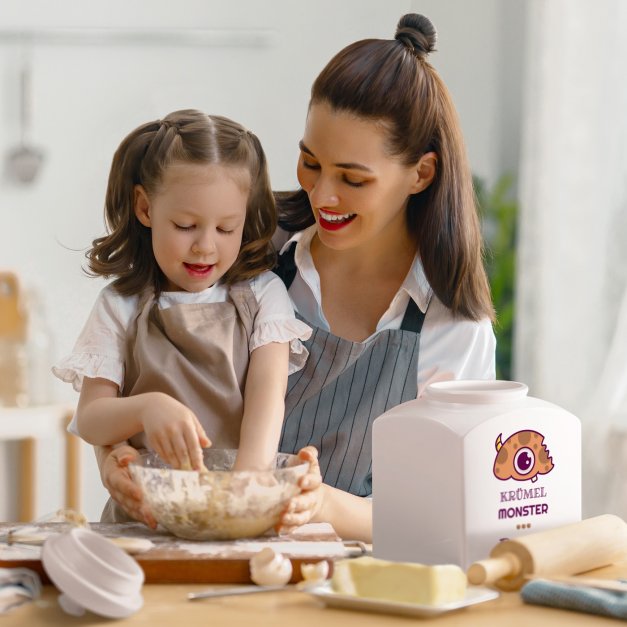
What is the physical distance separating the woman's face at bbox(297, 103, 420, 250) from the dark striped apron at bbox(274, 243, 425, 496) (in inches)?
6.7

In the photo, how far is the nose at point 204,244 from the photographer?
1.46 m

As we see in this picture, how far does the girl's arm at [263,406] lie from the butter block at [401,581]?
0.35 metres

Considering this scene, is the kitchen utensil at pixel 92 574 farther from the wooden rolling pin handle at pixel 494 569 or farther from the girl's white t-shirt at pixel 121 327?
the girl's white t-shirt at pixel 121 327

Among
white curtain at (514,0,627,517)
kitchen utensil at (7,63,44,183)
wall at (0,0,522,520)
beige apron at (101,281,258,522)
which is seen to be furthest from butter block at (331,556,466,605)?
kitchen utensil at (7,63,44,183)

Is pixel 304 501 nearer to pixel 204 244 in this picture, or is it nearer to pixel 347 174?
pixel 204 244

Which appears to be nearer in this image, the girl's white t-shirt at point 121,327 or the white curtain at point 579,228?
the girl's white t-shirt at point 121,327

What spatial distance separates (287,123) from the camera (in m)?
3.80

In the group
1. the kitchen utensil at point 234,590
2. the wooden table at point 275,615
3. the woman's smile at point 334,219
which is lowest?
the wooden table at point 275,615

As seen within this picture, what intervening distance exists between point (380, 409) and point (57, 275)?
226 cm

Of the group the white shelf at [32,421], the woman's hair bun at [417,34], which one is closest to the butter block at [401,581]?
the woman's hair bun at [417,34]

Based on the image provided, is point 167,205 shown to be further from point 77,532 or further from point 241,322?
point 77,532

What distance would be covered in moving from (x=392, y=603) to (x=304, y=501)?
10.4 inches

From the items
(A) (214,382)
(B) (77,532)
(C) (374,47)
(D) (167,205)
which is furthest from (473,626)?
(C) (374,47)

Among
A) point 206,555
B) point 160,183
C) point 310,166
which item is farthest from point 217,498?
point 310,166
